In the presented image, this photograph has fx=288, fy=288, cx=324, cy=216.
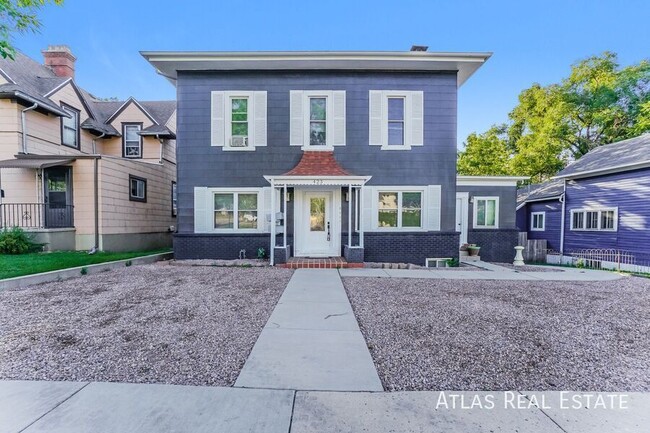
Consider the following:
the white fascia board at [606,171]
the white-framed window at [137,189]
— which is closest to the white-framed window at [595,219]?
the white fascia board at [606,171]

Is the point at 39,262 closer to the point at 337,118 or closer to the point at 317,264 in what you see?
the point at 317,264

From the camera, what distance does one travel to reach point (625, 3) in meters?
14.3

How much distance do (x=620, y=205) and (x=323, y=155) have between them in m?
13.0

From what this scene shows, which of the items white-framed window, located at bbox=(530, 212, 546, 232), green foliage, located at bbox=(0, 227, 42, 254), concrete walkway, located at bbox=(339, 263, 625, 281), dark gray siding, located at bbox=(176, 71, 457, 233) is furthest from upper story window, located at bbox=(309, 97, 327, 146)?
white-framed window, located at bbox=(530, 212, 546, 232)

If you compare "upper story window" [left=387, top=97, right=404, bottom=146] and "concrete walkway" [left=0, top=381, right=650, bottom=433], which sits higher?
"upper story window" [left=387, top=97, right=404, bottom=146]

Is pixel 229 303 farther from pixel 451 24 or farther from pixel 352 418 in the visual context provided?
pixel 451 24

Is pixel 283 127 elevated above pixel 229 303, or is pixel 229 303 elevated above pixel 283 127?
pixel 283 127

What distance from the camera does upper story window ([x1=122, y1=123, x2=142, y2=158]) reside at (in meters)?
15.2

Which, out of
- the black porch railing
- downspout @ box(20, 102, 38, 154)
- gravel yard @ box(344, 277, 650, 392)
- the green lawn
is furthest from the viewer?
downspout @ box(20, 102, 38, 154)

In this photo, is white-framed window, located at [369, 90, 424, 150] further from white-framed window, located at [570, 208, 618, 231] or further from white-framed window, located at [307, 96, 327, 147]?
white-framed window, located at [570, 208, 618, 231]

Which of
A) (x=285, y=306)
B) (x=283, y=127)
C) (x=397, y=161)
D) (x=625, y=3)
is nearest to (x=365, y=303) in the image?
(x=285, y=306)

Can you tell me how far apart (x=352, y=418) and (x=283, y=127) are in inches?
357

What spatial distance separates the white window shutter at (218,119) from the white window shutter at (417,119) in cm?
640

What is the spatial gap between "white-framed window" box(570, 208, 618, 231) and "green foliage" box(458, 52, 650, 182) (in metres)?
8.30
